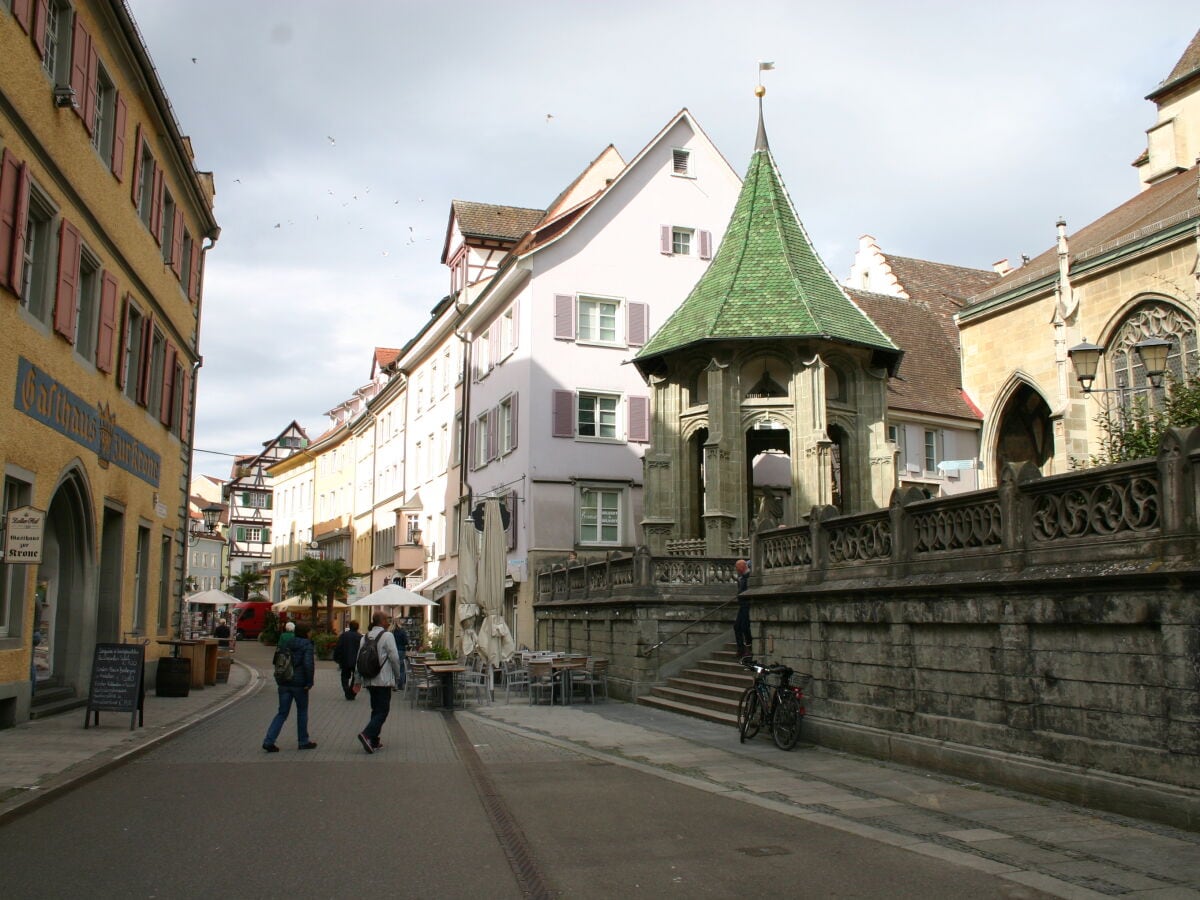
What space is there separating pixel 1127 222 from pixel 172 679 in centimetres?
2627

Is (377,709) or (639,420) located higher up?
(639,420)

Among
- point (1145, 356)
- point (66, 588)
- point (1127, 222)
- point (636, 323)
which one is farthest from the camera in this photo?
point (636, 323)

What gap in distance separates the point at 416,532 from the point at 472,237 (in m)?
12.6

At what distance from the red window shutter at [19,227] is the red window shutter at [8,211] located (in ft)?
0.08

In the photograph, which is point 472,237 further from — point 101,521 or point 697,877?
point 697,877

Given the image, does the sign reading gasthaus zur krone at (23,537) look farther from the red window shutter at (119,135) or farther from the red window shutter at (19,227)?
the red window shutter at (119,135)

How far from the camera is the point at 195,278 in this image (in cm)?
2680

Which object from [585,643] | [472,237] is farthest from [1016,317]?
[472,237]

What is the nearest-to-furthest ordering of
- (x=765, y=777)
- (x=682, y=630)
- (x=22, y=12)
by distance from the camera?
(x=765, y=777)
(x=22, y=12)
(x=682, y=630)

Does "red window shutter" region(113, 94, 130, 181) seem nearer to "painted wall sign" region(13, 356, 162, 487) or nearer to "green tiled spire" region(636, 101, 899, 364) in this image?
"painted wall sign" region(13, 356, 162, 487)

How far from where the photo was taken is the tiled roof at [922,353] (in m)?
37.9

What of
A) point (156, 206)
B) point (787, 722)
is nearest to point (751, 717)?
point (787, 722)

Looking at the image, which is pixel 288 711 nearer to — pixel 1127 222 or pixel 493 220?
pixel 1127 222

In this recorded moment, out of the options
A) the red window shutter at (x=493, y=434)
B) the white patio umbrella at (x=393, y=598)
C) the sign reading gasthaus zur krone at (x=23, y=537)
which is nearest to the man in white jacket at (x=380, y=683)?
the sign reading gasthaus zur krone at (x=23, y=537)
